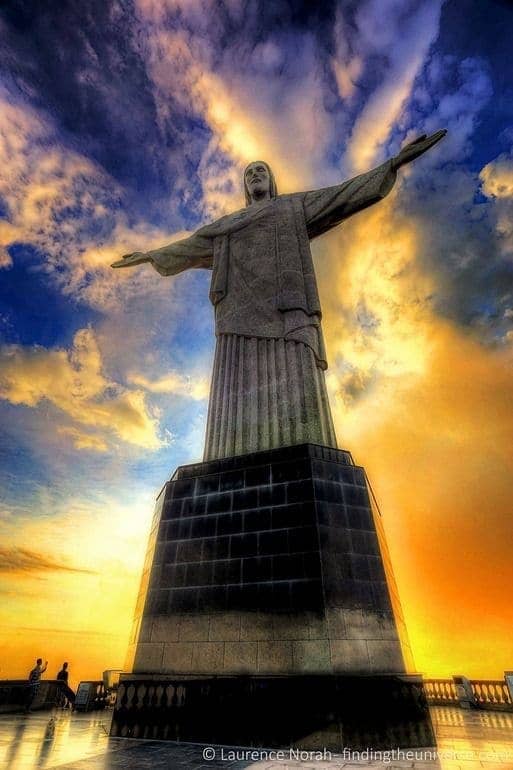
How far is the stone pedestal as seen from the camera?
6484mm

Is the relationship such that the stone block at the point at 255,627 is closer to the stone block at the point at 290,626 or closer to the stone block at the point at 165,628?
the stone block at the point at 290,626

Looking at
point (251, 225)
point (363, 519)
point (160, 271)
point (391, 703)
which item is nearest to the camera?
point (391, 703)

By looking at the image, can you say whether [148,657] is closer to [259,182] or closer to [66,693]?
[66,693]

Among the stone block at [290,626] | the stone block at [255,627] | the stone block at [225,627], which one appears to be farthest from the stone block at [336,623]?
the stone block at [225,627]

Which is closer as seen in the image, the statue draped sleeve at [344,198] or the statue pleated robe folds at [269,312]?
the statue pleated robe folds at [269,312]

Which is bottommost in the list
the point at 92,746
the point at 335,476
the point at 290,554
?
the point at 92,746

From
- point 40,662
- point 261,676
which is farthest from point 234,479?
point 40,662

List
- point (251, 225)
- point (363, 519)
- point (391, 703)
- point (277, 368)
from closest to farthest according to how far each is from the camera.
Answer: point (391, 703) → point (363, 519) → point (277, 368) → point (251, 225)

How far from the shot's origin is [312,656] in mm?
6820

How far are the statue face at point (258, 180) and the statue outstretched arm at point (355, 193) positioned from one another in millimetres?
1921

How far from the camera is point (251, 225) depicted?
45.3 ft

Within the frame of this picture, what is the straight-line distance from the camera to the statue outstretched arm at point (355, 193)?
11942mm

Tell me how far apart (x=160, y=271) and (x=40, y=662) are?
1386cm

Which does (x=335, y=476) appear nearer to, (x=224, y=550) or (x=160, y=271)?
(x=224, y=550)
